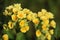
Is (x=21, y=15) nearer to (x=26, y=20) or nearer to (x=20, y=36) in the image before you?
(x=26, y=20)

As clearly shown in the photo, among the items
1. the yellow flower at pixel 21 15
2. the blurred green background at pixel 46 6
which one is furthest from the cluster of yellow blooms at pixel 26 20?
the blurred green background at pixel 46 6

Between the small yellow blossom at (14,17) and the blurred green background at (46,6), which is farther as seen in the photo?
the blurred green background at (46,6)

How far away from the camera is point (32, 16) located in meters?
2.33

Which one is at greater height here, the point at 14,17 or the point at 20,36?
the point at 14,17

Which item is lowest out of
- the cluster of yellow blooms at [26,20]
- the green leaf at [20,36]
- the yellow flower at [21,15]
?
the green leaf at [20,36]

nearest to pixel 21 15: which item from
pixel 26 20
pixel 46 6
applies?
pixel 26 20

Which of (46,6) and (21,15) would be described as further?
(46,6)

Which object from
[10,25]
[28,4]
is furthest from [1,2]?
[10,25]

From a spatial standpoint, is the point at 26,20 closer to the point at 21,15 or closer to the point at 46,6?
the point at 21,15

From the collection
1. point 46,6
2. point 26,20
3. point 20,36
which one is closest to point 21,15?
point 26,20

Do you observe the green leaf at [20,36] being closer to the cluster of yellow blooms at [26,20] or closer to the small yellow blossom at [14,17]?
the cluster of yellow blooms at [26,20]

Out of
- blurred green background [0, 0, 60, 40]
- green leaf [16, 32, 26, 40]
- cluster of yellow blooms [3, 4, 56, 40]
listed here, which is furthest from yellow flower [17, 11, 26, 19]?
blurred green background [0, 0, 60, 40]

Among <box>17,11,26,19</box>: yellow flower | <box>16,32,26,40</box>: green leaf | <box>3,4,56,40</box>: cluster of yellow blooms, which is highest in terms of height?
<box>17,11,26,19</box>: yellow flower

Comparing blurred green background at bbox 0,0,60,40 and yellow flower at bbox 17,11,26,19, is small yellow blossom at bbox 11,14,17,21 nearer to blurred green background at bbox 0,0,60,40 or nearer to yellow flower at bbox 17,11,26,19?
yellow flower at bbox 17,11,26,19
